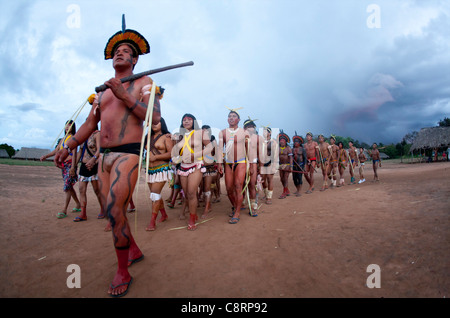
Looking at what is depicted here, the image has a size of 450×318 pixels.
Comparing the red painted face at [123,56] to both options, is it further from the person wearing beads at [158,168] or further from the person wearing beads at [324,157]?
the person wearing beads at [324,157]

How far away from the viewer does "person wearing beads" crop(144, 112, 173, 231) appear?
181 inches

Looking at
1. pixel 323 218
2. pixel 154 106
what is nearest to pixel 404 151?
pixel 323 218

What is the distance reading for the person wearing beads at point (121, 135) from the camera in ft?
7.91

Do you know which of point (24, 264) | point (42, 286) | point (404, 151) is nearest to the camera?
point (42, 286)

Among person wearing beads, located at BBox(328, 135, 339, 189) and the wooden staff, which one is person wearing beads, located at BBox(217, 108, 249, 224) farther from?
person wearing beads, located at BBox(328, 135, 339, 189)

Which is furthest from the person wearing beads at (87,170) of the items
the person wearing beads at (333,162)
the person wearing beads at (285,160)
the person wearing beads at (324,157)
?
the person wearing beads at (333,162)

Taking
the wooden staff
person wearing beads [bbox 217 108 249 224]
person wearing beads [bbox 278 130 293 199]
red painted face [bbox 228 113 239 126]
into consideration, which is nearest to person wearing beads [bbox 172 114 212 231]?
person wearing beads [bbox 217 108 249 224]

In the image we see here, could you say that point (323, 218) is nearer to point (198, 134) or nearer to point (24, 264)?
point (198, 134)

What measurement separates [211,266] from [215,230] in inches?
56.8

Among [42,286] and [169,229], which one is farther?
[169,229]

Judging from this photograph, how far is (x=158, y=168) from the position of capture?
4770 mm

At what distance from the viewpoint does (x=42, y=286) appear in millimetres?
2502

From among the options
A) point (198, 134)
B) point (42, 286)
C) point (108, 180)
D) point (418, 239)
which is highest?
point (198, 134)

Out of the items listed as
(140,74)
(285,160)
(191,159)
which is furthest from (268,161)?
(140,74)
